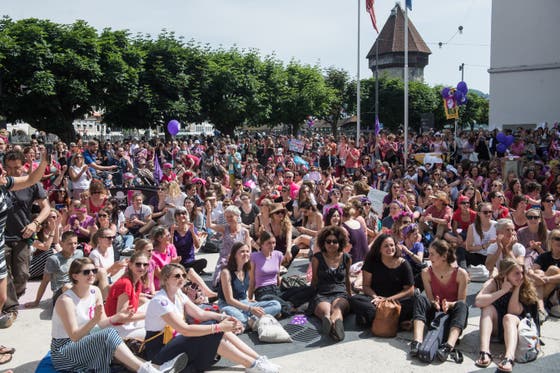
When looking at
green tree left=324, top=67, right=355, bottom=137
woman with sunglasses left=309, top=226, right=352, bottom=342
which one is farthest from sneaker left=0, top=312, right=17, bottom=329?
green tree left=324, top=67, right=355, bottom=137

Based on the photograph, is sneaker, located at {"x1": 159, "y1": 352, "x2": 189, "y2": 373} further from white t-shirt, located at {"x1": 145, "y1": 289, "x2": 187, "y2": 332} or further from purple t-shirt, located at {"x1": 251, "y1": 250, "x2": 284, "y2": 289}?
purple t-shirt, located at {"x1": 251, "y1": 250, "x2": 284, "y2": 289}

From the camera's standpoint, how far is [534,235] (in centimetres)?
802

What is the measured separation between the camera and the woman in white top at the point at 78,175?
11732 mm

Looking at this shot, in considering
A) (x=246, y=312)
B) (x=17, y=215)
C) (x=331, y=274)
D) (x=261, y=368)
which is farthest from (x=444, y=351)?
(x=17, y=215)

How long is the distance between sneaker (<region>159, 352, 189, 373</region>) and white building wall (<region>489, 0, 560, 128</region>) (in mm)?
25991

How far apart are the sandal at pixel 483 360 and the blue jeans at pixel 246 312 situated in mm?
2328

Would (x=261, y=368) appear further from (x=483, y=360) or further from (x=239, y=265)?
(x=483, y=360)

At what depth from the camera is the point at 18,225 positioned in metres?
6.71

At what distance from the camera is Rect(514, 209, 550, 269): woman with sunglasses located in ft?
25.2

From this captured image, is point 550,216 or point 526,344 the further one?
point 550,216

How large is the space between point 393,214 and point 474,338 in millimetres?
3860

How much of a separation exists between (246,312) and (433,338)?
2164mm

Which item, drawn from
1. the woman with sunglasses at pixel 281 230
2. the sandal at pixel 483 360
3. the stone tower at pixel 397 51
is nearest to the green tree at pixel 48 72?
→ the woman with sunglasses at pixel 281 230

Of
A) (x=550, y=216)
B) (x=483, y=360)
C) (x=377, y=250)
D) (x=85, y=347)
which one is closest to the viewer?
(x=85, y=347)
